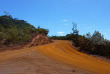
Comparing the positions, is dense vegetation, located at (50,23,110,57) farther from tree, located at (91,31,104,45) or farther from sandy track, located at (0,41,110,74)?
sandy track, located at (0,41,110,74)

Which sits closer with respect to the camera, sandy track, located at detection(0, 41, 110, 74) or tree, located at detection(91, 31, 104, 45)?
sandy track, located at detection(0, 41, 110, 74)

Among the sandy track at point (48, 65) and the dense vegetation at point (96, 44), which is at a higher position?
the dense vegetation at point (96, 44)

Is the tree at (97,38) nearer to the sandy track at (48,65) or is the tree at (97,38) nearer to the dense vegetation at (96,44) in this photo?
the dense vegetation at (96,44)

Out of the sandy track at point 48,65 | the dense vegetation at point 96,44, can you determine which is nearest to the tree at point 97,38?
the dense vegetation at point 96,44

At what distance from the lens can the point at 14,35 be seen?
13.3 m

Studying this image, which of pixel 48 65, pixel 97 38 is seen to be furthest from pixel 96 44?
pixel 48 65

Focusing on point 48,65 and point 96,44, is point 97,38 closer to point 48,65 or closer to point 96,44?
point 96,44

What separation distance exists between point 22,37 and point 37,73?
39.0ft

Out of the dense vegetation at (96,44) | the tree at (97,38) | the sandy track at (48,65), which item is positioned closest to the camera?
the sandy track at (48,65)

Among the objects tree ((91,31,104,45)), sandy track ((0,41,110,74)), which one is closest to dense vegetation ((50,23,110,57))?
tree ((91,31,104,45))

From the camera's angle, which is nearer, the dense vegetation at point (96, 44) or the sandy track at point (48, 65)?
the sandy track at point (48, 65)

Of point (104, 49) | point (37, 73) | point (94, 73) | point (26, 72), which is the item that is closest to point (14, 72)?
point (26, 72)

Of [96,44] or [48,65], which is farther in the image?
[96,44]

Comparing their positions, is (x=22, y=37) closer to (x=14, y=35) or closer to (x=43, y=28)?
(x=14, y=35)
